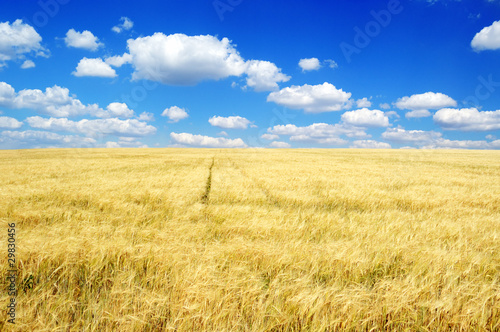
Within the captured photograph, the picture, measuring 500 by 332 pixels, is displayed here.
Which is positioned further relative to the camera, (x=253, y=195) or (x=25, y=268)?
(x=253, y=195)

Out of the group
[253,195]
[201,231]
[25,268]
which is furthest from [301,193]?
[25,268]

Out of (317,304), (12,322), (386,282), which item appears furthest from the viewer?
(386,282)

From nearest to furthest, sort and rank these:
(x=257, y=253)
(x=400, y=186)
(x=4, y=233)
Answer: (x=257, y=253) < (x=4, y=233) < (x=400, y=186)

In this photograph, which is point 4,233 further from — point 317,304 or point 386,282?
point 386,282

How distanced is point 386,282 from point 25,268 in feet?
14.3

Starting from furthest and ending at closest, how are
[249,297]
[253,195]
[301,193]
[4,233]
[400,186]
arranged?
[400,186] < [301,193] < [253,195] < [4,233] < [249,297]

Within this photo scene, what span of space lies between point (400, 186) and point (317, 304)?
39.0 feet

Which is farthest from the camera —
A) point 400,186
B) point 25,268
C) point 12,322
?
point 400,186

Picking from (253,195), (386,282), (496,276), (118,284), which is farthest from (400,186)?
(118,284)

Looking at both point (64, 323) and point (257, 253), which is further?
point (257, 253)

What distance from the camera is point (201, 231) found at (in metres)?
4.89

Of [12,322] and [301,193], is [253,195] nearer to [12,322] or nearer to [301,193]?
[301,193]

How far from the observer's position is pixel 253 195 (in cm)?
920

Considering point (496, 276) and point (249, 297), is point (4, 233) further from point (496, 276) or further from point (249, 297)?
point (496, 276)
